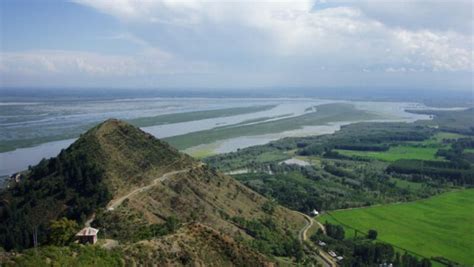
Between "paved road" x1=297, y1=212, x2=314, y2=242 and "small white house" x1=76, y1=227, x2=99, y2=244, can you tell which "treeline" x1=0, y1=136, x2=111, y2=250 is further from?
"paved road" x1=297, y1=212, x2=314, y2=242

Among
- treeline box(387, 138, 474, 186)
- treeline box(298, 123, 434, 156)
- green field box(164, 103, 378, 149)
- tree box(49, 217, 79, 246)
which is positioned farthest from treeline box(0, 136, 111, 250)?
treeline box(298, 123, 434, 156)

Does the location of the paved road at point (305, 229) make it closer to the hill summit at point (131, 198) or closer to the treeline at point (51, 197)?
the hill summit at point (131, 198)

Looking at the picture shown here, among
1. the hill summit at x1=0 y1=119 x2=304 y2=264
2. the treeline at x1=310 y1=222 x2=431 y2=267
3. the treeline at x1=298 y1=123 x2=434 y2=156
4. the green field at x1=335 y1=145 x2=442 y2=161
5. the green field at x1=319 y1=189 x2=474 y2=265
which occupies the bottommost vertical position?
the green field at x1=319 y1=189 x2=474 y2=265

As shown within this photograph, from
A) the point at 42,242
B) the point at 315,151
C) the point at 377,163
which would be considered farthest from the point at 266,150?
the point at 42,242

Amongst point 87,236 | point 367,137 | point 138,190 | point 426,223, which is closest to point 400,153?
point 367,137

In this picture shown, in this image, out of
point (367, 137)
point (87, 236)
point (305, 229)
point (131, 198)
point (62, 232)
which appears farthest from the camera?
point (367, 137)

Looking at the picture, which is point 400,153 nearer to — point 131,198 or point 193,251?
point 131,198

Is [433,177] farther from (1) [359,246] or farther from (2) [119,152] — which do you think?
(2) [119,152]
